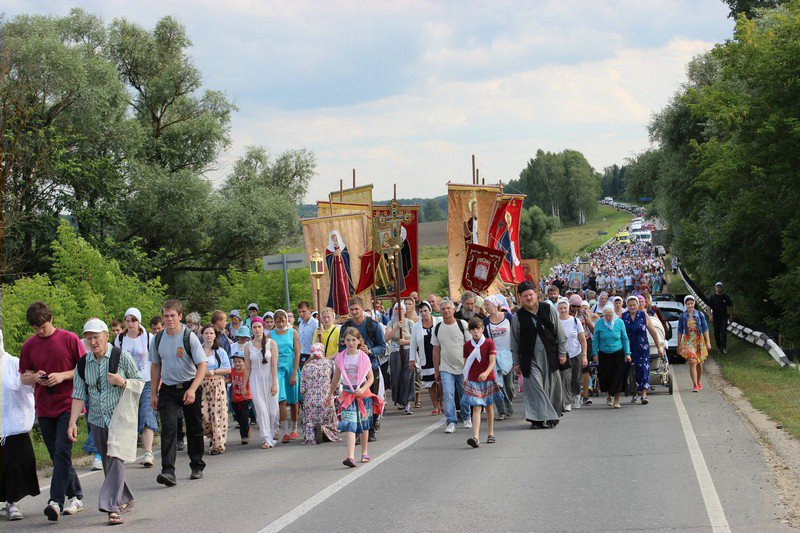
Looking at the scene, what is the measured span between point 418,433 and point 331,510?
19.0 ft

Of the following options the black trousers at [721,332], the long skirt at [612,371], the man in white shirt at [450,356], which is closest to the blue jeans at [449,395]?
the man in white shirt at [450,356]

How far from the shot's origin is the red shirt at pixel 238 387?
14453 mm

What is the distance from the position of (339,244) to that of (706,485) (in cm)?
1592

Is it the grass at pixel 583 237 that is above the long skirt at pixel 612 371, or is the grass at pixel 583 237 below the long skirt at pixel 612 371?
above

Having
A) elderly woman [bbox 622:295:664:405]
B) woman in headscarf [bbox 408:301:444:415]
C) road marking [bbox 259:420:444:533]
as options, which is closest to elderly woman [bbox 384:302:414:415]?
woman in headscarf [bbox 408:301:444:415]

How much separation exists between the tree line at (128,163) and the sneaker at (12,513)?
66.7ft

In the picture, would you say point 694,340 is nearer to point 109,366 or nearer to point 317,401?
point 317,401

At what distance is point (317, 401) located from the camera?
45.4 ft

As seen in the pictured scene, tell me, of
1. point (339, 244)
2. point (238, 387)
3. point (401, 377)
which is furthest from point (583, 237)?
point (238, 387)

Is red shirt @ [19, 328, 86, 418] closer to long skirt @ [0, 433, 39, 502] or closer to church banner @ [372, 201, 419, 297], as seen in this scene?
long skirt @ [0, 433, 39, 502]

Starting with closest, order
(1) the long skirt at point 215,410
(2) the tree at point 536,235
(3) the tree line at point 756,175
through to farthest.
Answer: (1) the long skirt at point 215,410 < (3) the tree line at point 756,175 < (2) the tree at point 536,235

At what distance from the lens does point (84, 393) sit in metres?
9.20

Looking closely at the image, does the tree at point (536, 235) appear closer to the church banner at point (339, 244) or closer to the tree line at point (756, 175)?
the tree line at point (756, 175)

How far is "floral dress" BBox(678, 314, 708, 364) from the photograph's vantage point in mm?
19156
